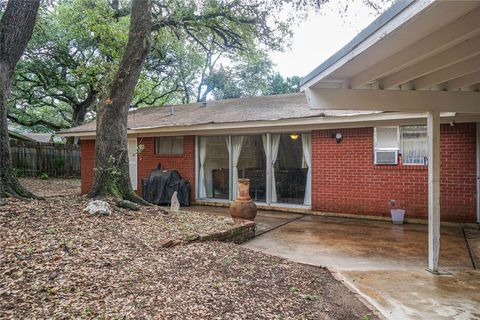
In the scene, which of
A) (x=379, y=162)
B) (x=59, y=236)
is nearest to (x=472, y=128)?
(x=379, y=162)

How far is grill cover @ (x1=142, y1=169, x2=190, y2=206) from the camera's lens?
963cm

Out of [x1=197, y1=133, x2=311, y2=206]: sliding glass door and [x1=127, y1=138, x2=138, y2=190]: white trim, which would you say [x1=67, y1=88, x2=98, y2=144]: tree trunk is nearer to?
[x1=127, y1=138, x2=138, y2=190]: white trim

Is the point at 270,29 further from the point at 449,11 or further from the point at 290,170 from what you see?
the point at 449,11

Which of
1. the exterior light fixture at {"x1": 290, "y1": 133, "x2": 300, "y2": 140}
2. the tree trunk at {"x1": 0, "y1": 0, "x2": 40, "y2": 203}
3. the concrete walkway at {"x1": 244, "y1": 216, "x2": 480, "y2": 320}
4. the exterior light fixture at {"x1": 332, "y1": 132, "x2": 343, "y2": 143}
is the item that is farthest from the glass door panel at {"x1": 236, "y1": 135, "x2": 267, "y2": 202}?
the tree trunk at {"x1": 0, "y1": 0, "x2": 40, "y2": 203}

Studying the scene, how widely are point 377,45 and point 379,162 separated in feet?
17.2

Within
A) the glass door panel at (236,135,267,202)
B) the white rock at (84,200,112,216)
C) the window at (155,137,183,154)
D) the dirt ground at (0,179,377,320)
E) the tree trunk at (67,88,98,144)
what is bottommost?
the dirt ground at (0,179,377,320)

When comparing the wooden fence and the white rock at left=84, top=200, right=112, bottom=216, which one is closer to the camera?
the white rock at left=84, top=200, right=112, bottom=216

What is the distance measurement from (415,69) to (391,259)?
2.70 metres

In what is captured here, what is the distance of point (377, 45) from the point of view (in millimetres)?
2732

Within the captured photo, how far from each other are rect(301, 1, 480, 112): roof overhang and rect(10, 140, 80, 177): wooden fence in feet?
55.8

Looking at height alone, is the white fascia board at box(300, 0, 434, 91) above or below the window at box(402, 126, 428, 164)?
above

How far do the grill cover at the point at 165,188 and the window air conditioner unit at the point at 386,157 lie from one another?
553 cm

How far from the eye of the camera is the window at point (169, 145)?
408 inches

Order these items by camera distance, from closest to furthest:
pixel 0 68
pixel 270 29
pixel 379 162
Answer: pixel 0 68, pixel 379 162, pixel 270 29
